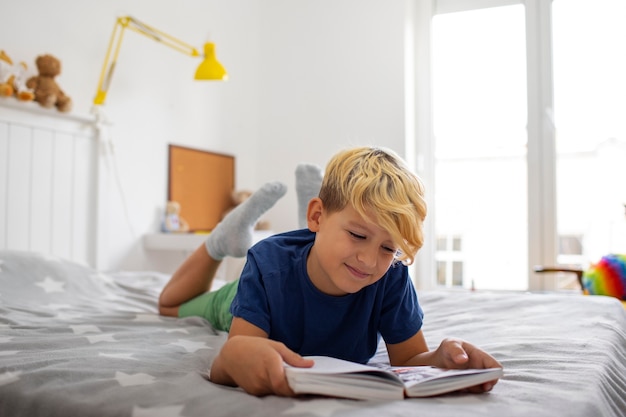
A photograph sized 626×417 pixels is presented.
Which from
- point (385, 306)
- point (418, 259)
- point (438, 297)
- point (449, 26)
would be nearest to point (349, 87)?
point (449, 26)

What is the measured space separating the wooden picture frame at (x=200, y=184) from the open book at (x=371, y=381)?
2266 millimetres

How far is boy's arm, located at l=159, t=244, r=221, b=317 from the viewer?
1485 millimetres

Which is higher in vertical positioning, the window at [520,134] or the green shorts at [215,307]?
the window at [520,134]

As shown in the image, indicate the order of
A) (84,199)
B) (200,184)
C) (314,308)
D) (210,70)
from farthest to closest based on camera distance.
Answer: (200,184), (210,70), (84,199), (314,308)

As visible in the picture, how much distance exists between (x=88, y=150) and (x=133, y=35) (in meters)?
0.65

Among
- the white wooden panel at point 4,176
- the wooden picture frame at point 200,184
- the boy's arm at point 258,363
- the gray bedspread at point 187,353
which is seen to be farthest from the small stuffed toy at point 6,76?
the boy's arm at point 258,363

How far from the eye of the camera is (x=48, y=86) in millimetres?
2068

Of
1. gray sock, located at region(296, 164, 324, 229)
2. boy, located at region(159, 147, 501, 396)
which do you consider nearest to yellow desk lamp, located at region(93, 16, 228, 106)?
gray sock, located at region(296, 164, 324, 229)

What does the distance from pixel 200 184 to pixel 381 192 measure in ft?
7.48

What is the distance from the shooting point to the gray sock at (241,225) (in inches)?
56.9

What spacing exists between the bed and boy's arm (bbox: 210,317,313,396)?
0.05ft

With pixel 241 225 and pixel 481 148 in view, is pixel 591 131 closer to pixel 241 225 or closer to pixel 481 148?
pixel 481 148

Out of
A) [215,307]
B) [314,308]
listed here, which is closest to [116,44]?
[215,307]

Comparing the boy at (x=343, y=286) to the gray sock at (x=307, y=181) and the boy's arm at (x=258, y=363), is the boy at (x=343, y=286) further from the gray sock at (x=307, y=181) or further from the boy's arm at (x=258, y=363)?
the gray sock at (x=307, y=181)
